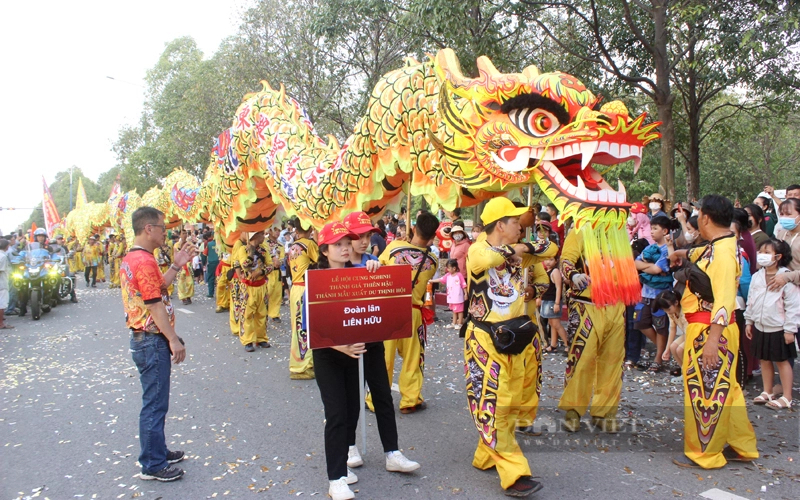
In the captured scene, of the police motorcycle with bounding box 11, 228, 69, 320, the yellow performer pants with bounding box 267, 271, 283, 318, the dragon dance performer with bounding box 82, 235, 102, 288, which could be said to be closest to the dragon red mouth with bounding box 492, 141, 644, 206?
the yellow performer pants with bounding box 267, 271, 283, 318

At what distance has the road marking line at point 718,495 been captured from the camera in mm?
3209

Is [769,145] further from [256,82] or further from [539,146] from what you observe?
[539,146]

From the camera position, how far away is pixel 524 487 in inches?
125

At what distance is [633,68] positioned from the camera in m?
11.2

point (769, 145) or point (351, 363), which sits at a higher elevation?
point (769, 145)

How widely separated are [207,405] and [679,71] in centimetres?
1160

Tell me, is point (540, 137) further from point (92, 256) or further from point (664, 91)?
point (92, 256)

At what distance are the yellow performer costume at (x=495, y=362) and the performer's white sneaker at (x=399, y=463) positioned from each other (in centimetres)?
43

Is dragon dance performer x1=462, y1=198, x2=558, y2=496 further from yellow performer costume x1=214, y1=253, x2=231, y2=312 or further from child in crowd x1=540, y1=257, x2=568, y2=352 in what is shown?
yellow performer costume x1=214, y1=253, x2=231, y2=312

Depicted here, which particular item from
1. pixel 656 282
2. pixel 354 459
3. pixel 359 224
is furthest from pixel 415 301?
pixel 656 282

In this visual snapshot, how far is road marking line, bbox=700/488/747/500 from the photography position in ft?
10.5

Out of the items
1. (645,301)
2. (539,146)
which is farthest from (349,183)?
(645,301)

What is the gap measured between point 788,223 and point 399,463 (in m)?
3.99

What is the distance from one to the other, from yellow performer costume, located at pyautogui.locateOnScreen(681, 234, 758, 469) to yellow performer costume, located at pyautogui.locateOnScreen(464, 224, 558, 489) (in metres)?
0.99
